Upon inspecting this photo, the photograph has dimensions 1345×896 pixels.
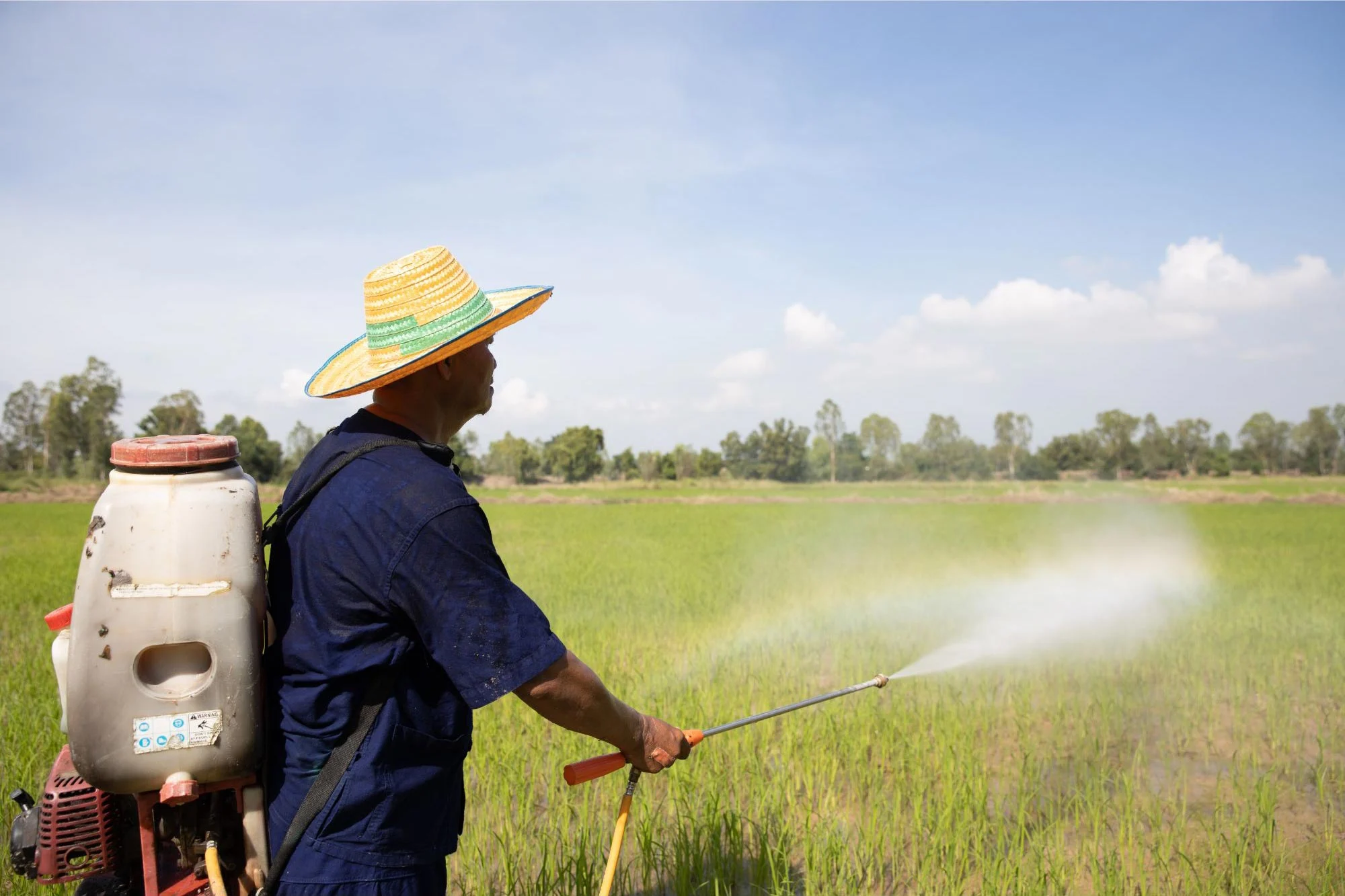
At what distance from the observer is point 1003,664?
650 cm

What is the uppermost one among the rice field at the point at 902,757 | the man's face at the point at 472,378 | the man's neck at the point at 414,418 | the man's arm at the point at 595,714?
the man's face at the point at 472,378

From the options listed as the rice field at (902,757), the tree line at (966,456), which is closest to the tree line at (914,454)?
the tree line at (966,456)

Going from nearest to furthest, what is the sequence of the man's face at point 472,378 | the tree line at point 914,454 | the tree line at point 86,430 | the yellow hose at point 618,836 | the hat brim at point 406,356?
1. the hat brim at point 406,356
2. the man's face at point 472,378
3. the yellow hose at point 618,836
4. the tree line at point 86,430
5. the tree line at point 914,454

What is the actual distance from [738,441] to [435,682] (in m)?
73.4

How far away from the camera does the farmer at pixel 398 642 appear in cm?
158

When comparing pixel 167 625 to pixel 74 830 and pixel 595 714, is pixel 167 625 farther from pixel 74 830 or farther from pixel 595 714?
pixel 595 714

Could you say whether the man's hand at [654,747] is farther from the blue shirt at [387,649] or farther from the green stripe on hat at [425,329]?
the green stripe on hat at [425,329]

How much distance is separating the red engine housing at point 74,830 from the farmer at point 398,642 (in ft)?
1.09

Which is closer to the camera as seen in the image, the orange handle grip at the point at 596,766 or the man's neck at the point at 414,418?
the man's neck at the point at 414,418

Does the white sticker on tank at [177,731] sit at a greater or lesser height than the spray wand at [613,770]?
greater

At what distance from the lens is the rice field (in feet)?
10.8

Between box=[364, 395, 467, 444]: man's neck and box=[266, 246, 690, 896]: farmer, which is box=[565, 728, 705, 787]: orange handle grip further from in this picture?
box=[364, 395, 467, 444]: man's neck

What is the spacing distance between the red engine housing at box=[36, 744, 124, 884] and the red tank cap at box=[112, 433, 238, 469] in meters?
0.65

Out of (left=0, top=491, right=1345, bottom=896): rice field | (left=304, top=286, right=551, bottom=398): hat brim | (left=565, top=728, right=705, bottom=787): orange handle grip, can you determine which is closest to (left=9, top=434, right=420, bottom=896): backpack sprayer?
(left=304, top=286, right=551, bottom=398): hat brim
